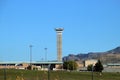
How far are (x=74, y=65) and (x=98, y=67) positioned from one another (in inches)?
1574

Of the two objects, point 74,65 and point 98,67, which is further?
point 74,65

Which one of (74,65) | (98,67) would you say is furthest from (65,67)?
(98,67)

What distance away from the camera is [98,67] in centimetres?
13775

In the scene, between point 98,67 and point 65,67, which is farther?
point 65,67

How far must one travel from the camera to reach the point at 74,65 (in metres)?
177

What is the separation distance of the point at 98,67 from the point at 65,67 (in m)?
41.7

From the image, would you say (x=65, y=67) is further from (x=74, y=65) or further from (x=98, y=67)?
(x=98, y=67)

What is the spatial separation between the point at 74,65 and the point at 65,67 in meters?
4.11

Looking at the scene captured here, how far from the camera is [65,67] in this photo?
178000mm
